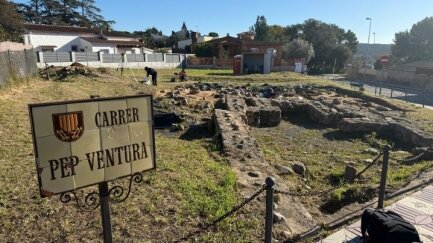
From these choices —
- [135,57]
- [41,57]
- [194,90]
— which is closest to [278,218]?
[194,90]

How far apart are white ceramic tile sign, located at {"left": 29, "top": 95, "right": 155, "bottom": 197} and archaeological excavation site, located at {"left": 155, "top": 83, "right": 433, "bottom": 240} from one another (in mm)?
2389

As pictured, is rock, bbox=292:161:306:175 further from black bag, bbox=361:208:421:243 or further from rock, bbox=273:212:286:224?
black bag, bbox=361:208:421:243

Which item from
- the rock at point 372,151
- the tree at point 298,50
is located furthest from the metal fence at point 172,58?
the rock at point 372,151

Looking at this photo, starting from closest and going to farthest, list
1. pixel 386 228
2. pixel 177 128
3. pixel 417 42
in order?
pixel 386 228 < pixel 177 128 < pixel 417 42

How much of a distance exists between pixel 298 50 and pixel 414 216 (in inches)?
2174

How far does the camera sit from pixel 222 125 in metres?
10.9

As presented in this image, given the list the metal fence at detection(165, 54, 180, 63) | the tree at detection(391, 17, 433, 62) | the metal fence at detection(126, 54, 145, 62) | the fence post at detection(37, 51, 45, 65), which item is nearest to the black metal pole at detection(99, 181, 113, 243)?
the fence post at detection(37, 51, 45, 65)

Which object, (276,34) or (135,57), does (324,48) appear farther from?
(135,57)

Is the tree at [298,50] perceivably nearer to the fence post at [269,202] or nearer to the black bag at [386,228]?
the black bag at [386,228]

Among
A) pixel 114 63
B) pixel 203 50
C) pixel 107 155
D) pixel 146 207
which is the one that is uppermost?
pixel 203 50

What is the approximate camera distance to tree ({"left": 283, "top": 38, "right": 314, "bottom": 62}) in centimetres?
5838

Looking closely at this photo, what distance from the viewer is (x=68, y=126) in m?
2.93

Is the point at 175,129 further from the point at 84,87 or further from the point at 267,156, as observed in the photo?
the point at 84,87

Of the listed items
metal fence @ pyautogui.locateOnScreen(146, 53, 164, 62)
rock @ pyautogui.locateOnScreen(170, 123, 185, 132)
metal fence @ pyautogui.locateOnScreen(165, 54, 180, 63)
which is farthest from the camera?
metal fence @ pyautogui.locateOnScreen(165, 54, 180, 63)
